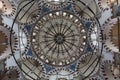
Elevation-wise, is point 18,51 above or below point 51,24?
below

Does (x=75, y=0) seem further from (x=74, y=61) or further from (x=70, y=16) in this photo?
(x=74, y=61)

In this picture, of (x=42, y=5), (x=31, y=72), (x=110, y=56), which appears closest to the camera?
Result: (x=110, y=56)

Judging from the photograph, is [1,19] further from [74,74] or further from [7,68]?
[74,74]

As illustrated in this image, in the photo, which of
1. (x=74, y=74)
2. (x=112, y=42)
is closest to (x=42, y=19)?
(x=74, y=74)

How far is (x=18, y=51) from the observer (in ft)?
71.7

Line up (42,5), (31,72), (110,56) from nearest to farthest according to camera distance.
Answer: (110,56) → (31,72) → (42,5)

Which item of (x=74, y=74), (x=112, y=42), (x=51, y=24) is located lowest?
(x=74, y=74)

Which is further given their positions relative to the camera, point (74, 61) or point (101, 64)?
point (74, 61)

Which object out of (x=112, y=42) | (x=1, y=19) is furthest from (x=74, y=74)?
(x=1, y=19)

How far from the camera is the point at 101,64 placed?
21391mm

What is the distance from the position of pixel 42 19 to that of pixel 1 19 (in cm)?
535

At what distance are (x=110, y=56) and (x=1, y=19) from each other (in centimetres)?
676

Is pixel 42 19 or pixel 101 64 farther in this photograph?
pixel 42 19

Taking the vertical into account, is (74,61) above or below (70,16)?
below
